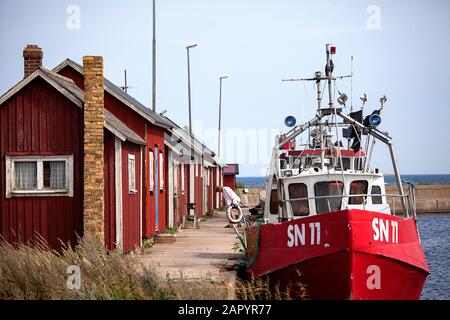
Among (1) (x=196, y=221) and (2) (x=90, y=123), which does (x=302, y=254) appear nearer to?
(2) (x=90, y=123)

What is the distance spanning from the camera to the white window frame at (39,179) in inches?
740

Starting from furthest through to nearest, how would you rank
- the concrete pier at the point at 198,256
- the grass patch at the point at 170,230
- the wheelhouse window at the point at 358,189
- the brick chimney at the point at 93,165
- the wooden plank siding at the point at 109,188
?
the grass patch at the point at 170,230 → the wooden plank siding at the point at 109,188 → the brick chimney at the point at 93,165 → the wheelhouse window at the point at 358,189 → the concrete pier at the point at 198,256

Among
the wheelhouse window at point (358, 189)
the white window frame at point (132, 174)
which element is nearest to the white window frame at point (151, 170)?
the white window frame at point (132, 174)

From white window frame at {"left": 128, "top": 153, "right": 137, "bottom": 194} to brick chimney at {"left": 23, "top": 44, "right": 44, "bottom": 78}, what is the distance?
330 cm

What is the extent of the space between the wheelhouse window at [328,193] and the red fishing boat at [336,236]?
0.02m

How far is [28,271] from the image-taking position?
44.2ft

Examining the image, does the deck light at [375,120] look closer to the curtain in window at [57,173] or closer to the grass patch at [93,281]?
the grass patch at [93,281]

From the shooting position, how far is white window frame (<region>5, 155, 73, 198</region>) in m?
18.8

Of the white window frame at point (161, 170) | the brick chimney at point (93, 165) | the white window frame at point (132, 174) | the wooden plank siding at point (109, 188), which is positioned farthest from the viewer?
the white window frame at point (161, 170)

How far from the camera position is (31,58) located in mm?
21359

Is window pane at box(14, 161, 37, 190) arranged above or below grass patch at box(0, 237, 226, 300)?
above

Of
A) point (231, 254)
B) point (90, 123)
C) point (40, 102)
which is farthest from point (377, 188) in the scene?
point (40, 102)

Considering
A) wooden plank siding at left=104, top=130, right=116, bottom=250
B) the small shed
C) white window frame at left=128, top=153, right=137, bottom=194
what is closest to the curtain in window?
wooden plank siding at left=104, top=130, right=116, bottom=250

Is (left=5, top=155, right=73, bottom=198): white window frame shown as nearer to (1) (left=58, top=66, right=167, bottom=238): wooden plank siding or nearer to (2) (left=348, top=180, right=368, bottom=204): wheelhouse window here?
(1) (left=58, top=66, right=167, bottom=238): wooden plank siding
